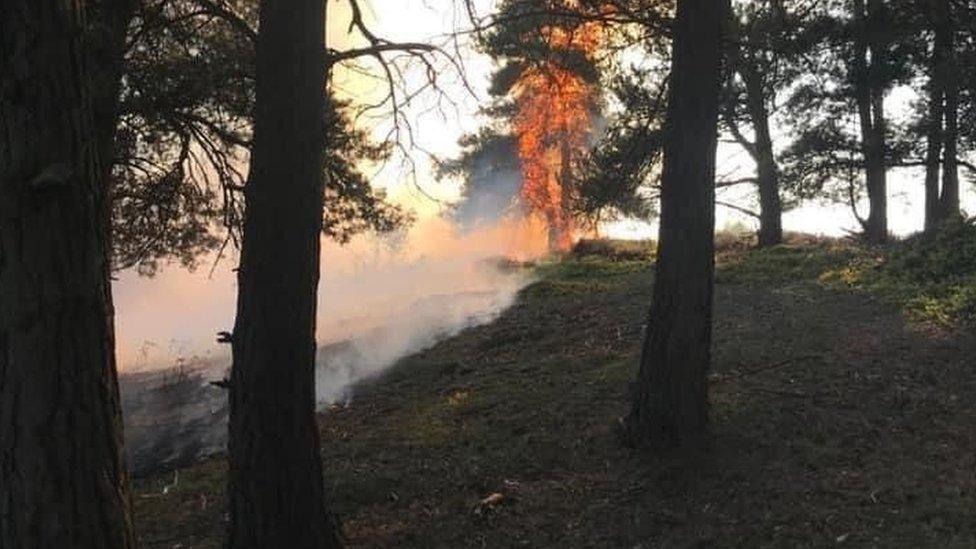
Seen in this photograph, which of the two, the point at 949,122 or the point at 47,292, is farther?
the point at 949,122

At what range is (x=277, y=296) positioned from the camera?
5.39 meters

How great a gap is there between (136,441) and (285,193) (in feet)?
24.4

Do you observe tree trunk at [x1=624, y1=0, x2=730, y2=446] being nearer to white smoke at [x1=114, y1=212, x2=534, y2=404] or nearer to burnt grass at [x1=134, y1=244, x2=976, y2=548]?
burnt grass at [x1=134, y1=244, x2=976, y2=548]

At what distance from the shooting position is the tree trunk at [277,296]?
5.40 meters

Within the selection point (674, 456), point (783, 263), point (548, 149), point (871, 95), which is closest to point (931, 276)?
point (783, 263)

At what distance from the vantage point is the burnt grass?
572 centimetres

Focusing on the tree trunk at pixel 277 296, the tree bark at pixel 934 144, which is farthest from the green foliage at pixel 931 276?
the tree trunk at pixel 277 296

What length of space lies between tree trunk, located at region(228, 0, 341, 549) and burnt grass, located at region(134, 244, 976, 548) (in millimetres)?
883

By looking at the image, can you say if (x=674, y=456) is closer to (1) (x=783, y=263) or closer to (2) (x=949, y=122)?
(1) (x=783, y=263)

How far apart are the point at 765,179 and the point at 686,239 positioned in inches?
635

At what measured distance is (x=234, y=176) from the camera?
11844mm

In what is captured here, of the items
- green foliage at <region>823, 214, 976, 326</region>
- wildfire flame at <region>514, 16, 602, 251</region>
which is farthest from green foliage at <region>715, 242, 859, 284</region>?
wildfire flame at <region>514, 16, 602, 251</region>

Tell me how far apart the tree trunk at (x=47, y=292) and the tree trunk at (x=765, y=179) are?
63.7ft

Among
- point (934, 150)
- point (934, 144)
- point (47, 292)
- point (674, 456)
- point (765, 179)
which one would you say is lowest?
point (674, 456)
